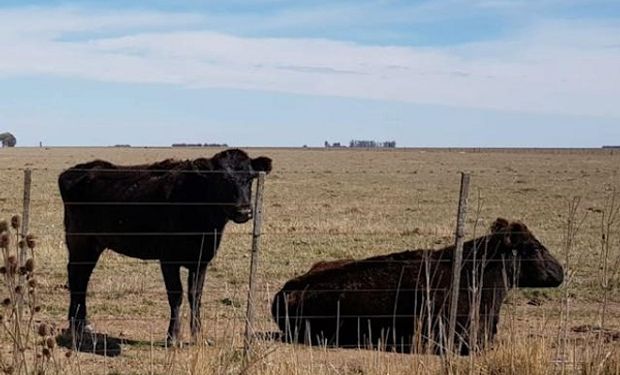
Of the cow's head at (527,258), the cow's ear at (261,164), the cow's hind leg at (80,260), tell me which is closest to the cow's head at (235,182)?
the cow's ear at (261,164)

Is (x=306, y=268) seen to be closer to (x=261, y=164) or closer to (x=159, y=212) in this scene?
(x=261, y=164)

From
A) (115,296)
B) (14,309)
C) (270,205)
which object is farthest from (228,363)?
(270,205)

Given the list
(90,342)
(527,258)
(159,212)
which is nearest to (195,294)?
(90,342)

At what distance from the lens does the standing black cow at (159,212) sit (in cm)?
1029

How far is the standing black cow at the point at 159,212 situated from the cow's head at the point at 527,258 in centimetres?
276

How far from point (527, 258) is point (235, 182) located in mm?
3351

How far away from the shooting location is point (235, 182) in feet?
33.7

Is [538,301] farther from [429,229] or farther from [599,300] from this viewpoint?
[429,229]

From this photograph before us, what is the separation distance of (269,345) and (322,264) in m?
3.70

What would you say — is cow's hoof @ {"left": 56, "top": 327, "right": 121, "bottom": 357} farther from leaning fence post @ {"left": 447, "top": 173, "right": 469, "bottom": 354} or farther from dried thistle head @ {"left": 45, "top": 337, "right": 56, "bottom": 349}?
dried thistle head @ {"left": 45, "top": 337, "right": 56, "bottom": 349}

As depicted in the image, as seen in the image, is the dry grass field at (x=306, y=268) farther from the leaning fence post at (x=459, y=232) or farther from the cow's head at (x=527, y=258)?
the cow's head at (x=527, y=258)

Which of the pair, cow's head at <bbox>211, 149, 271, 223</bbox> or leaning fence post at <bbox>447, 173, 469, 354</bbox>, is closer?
leaning fence post at <bbox>447, 173, 469, 354</bbox>

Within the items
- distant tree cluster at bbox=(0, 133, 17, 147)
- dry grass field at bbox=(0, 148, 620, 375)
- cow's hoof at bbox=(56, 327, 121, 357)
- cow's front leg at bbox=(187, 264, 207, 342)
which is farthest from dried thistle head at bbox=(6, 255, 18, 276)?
distant tree cluster at bbox=(0, 133, 17, 147)

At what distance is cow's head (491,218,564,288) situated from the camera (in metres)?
10.6
